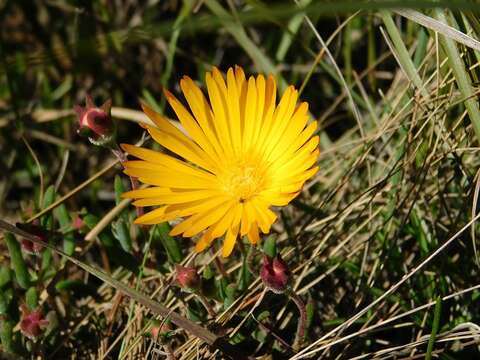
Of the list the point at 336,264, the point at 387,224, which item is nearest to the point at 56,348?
the point at 336,264

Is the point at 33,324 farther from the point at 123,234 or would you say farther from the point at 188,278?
the point at 188,278

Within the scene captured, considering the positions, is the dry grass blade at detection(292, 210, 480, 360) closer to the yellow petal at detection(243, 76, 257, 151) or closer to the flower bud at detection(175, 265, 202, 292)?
the flower bud at detection(175, 265, 202, 292)

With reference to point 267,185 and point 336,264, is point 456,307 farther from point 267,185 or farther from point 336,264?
point 267,185

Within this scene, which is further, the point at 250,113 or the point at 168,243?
the point at 168,243

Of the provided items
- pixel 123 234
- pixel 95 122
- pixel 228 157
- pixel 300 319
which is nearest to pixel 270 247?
pixel 300 319

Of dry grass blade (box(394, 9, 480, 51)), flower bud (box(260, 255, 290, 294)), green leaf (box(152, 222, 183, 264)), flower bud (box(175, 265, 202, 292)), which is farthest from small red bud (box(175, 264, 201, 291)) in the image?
dry grass blade (box(394, 9, 480, 51))

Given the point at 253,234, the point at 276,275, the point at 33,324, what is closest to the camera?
the point at 253,234
